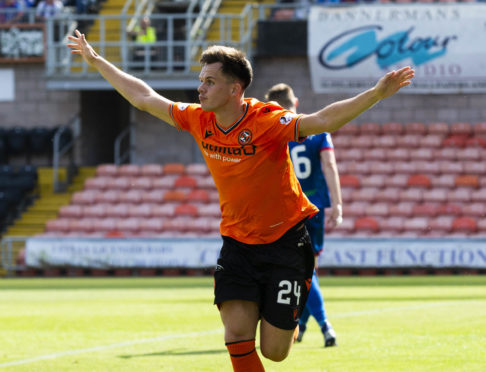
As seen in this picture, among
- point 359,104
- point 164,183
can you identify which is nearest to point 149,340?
point 359,104

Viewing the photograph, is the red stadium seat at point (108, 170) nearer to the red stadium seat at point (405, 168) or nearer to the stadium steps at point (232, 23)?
the stadium steps at point (232, 23)

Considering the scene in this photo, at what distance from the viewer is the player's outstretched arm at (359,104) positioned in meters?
5.22

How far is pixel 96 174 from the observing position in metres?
26.7

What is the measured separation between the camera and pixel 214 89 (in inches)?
225

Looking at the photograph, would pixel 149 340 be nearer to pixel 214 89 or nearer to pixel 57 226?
pixel 214 89

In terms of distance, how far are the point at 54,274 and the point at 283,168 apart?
1763 cm

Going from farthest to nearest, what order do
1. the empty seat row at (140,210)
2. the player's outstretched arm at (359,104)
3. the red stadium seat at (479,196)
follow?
the empty seat row at (140,210) → the red stadium seat at (479,196) → the player's outstretched arm at (359,104)

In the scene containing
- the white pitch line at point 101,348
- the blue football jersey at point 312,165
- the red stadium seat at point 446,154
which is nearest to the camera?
the white pitch line at point 101,348

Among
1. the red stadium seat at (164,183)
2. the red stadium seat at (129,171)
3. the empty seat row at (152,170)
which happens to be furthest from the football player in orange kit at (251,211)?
the red stadium seat at (129,171)

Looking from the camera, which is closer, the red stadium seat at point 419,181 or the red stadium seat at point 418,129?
the red stadium seat at point 419,181

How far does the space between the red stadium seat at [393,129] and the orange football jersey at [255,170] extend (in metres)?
19.8

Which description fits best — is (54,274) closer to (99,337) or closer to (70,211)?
(70,211)

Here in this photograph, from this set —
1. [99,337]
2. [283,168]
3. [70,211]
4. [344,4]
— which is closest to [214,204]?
[70,211]

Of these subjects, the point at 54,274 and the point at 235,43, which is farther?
the point at 235,43
